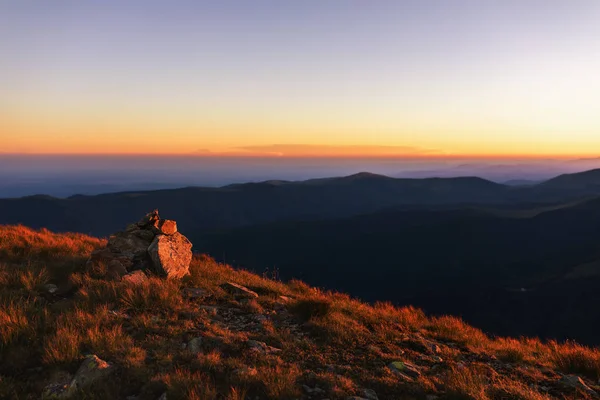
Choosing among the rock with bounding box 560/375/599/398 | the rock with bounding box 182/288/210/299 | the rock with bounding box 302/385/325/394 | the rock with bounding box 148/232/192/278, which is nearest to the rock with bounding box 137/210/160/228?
the rock with bounding box 148/232/192/278

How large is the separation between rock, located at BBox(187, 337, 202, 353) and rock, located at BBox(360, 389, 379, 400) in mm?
2726

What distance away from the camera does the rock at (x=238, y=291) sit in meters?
8.95

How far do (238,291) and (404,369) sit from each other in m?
4.90

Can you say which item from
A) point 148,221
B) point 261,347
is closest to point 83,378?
point 261,347

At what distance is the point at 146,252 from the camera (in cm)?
980

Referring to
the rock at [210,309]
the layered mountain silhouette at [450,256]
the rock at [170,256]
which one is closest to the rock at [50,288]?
the rock at [170,256]

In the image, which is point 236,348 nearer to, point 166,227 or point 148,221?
point 166,227

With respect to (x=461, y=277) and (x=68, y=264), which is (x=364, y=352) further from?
(x=461, y=277)

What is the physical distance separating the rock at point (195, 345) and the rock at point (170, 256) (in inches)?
149

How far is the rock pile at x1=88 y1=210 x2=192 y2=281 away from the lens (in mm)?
9148

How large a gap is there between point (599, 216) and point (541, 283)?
59349mm

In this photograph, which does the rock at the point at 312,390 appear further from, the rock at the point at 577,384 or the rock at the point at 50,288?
the rock at the point at 50,288

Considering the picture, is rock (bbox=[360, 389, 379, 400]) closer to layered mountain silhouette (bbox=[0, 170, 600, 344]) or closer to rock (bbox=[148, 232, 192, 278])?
rock (bbox=[148, 232, 192, 278])

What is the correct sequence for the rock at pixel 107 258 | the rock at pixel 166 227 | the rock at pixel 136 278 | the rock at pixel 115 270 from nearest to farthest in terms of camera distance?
the rock at pixel 136 278, the rock at pixel 115 270, the rock at pixel 107 258, the rock at pixel 166 227
